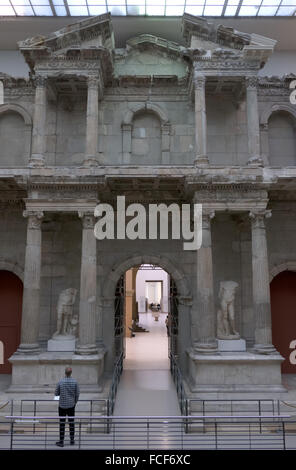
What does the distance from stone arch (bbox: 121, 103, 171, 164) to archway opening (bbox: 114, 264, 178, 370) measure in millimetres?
4781

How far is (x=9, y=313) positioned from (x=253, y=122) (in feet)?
34.6

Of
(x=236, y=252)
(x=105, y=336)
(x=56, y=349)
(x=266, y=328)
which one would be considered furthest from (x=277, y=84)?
(x=56, y=349)

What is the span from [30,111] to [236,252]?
8.78 metres

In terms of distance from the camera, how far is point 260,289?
12.2 m

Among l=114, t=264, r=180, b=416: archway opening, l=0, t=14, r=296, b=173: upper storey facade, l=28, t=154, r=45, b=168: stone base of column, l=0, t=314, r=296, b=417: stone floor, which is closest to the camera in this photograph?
l=0, t=314, r=296, b=417: stone floor

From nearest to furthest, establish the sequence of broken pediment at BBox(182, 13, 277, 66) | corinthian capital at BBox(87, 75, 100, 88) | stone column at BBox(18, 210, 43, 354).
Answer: stone column at BBox(18, 210, 43, 354) < broken pediment at BBox(182, 13, 277, 66) < corinthian capital at BBox(87, 75, 100, 88)

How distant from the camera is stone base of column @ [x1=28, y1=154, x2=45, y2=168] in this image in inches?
486

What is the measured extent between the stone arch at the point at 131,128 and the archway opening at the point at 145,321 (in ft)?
15.7

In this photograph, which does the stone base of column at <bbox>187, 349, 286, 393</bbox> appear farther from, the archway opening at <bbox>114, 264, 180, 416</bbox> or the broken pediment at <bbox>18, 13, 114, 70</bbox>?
the broken pediment at <bbox>18, 13, 114, 70</bbox>

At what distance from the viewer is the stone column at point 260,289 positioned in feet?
39.0

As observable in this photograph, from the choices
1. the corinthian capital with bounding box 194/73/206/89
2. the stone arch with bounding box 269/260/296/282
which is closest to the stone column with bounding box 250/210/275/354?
the stone arch with bounding box 269/260/296/282

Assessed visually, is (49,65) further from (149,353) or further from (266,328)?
(149,353)

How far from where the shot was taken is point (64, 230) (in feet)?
46.3

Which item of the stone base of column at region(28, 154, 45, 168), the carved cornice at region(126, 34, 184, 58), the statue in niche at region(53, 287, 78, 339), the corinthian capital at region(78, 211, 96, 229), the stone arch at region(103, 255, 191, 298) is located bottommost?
the statue in niche at region(53, 287, 78, 339)
